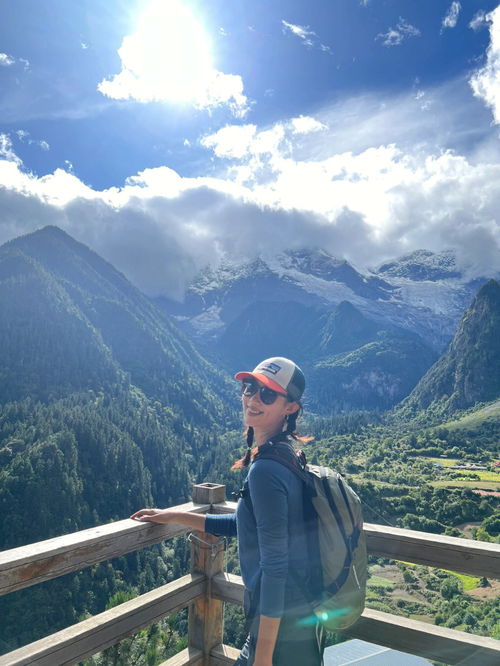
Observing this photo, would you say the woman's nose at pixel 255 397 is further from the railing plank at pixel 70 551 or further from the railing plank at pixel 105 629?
the railing plank at pixel 105 629

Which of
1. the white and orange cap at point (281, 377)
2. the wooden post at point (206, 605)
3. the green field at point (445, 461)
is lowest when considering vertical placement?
the green field at point (445, 461)

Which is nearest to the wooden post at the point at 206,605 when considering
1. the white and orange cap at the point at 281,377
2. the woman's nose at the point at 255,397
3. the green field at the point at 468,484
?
the woman's nose at the point at 255,397

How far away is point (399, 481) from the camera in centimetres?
13325

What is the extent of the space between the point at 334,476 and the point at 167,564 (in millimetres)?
132013

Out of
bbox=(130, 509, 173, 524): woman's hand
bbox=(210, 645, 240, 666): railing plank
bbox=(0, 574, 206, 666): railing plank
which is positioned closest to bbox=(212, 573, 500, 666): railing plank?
bbox=(210, 645, 240, 666): railing plank

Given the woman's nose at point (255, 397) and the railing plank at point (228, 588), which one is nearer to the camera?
the woman's nose at point (255, 397)

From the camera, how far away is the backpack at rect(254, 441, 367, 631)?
3006 millimetres

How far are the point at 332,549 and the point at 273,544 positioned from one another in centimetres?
41

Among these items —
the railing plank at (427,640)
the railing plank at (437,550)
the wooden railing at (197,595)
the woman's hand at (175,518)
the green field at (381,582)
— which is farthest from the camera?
the green field at (381,582)

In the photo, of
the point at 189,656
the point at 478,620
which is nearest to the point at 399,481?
the point at 478,620

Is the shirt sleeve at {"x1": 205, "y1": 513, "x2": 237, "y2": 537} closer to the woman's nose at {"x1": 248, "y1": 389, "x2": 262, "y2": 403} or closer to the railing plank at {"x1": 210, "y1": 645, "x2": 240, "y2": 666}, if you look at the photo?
the woman's nose at {"x1": 248, "y1": 389, "x2": 262, "y2": 403}

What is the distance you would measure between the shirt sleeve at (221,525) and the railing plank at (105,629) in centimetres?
87

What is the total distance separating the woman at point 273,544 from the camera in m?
2.87

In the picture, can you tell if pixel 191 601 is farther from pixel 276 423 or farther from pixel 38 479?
pixel 38 479
